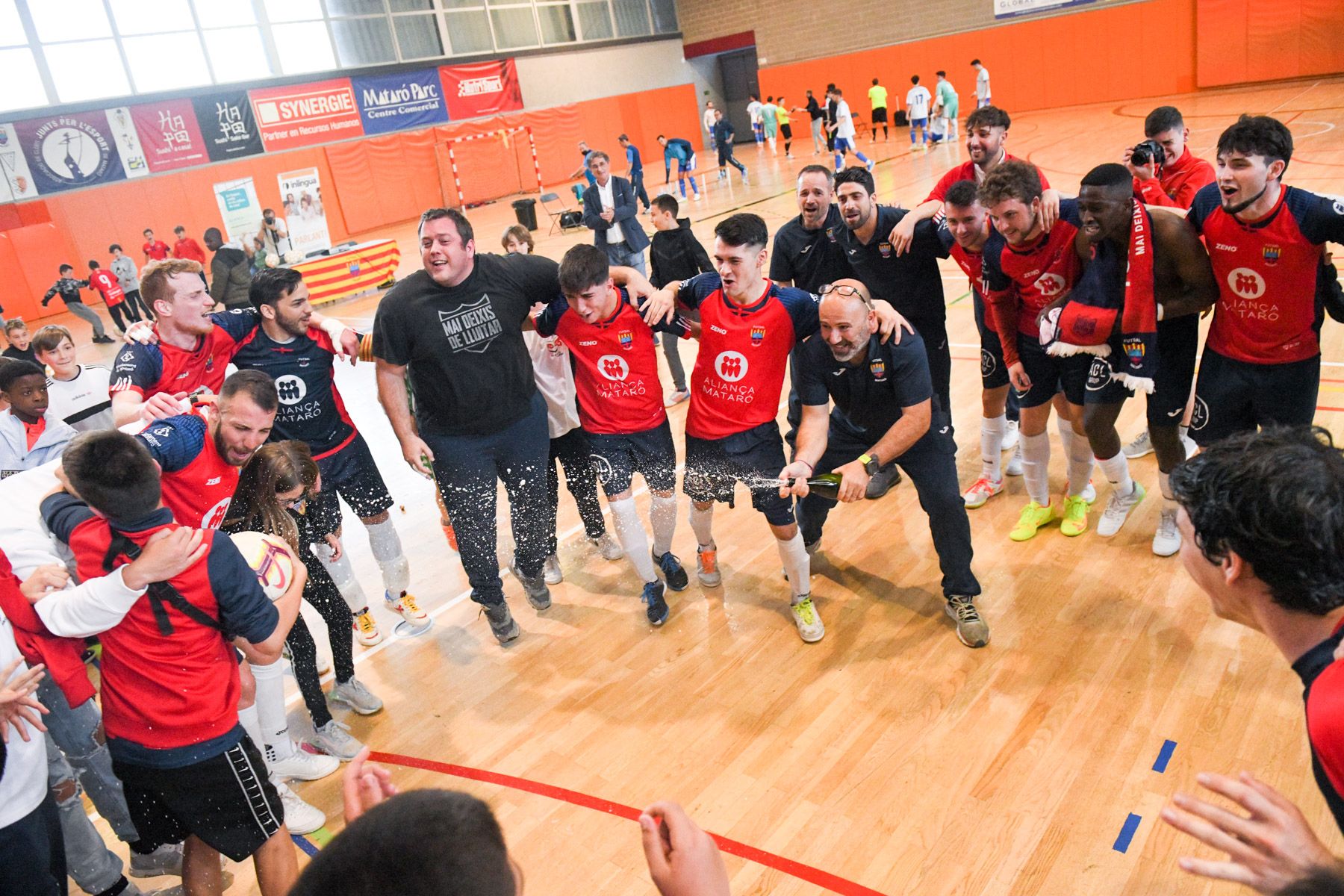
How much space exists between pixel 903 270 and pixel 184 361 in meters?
4.00

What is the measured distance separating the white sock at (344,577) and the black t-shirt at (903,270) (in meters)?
3.33

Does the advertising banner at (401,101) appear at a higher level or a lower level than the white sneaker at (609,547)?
higher

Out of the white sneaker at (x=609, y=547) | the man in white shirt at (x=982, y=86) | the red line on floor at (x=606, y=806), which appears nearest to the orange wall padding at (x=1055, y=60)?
the man in white shirt at (x=982, y=86)

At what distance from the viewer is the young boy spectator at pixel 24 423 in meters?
4.84

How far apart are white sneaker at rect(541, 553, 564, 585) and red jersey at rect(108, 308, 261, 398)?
84.4 inches

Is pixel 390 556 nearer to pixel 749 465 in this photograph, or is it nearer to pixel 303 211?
pixel 749 465

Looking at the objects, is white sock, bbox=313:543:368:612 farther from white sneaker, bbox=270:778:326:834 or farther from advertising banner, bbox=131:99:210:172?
advertising banner, bbox=131:99:210:172

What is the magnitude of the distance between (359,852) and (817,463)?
3.74m

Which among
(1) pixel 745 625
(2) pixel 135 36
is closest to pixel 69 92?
(2) pixel 135 36

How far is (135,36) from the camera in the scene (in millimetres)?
21547

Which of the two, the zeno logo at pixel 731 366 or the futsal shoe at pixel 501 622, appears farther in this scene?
the futsal shoe at pixel 501 622

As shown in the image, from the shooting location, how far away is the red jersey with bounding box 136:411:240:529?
11.6 feet

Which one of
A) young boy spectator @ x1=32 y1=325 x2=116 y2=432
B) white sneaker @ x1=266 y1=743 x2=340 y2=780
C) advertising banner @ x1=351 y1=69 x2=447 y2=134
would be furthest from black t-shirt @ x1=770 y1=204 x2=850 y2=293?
advertising banner @ x1=351 y1=69 x2=447 y2=134

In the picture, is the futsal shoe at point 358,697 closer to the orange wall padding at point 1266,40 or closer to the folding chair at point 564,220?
the folding chair at point 564,220
